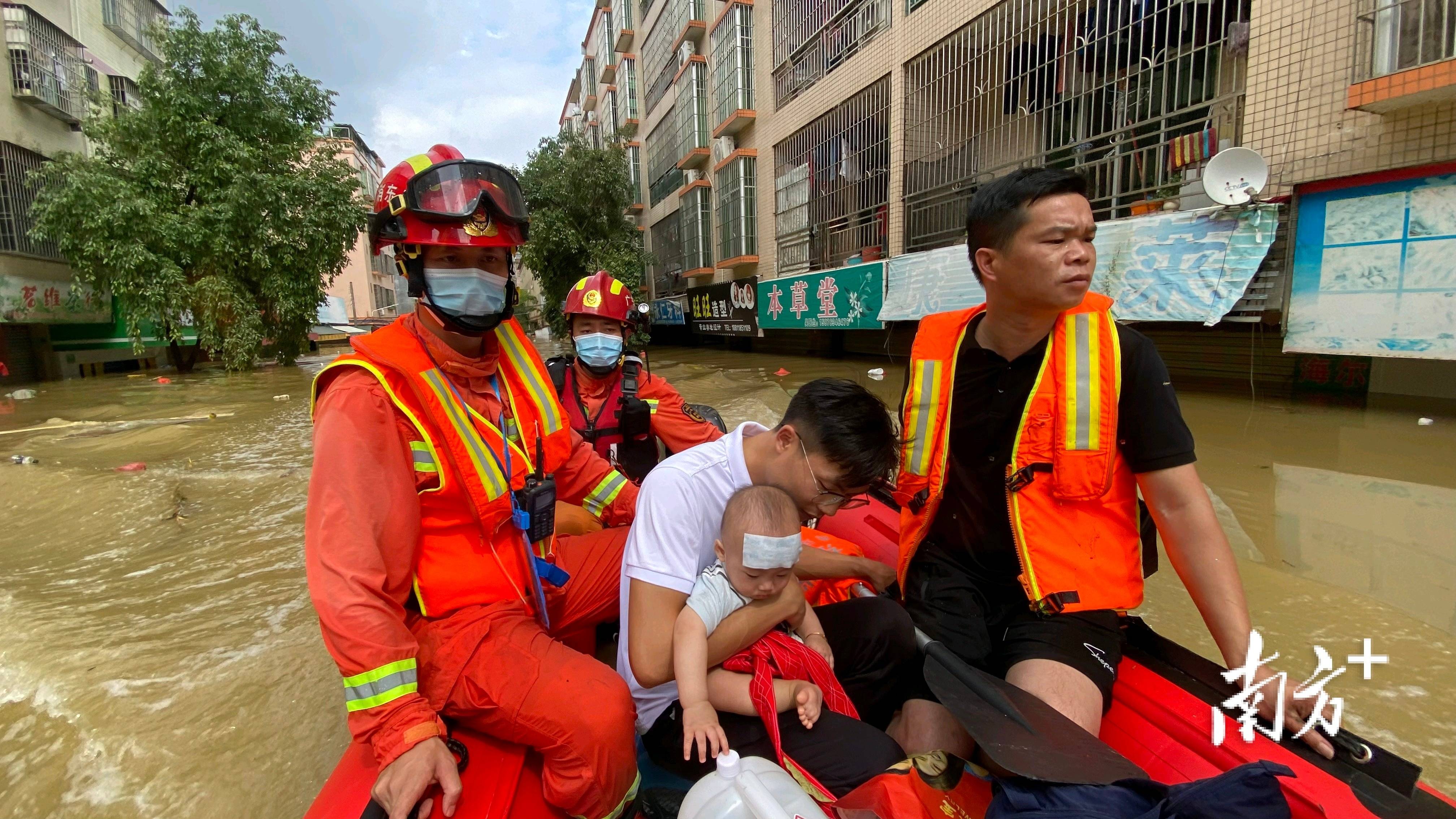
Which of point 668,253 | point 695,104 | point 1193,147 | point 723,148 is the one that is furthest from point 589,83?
point 1193,147

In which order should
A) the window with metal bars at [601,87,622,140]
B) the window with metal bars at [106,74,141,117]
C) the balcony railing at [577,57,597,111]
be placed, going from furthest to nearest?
the balcony railing at [577,57,597,111] → the window with metal bars at [601,87,622,140] → the window with metal bars at [106,74,141,117]

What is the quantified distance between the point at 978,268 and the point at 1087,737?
1.15 m

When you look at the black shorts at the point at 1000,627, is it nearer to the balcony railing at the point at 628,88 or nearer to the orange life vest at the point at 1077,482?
the orange life vest at the point at 1077,482

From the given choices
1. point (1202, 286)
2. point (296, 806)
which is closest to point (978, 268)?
point (296, 806)

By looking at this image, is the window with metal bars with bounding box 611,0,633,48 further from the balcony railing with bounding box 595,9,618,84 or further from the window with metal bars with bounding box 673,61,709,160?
the window with metal bars with bounding box 673,61,709,160

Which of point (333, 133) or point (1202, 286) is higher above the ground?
point (333, 133)

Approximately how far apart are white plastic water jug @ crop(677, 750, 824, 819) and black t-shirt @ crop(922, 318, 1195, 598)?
878mm

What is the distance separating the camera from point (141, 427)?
756 cm

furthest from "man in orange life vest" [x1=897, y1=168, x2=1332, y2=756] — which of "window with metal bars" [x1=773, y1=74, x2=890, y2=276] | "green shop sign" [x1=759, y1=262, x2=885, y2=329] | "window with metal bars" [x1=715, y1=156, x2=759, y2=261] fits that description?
"window with metal bars" [x1=715, y1=156, x2=759, y2=261]

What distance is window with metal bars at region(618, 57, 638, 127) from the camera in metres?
27.1

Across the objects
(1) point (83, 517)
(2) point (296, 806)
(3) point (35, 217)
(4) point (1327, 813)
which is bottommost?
(2) point (296, 806)

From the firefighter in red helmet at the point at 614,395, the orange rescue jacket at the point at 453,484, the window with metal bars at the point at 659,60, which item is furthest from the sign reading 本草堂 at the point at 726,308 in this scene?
the orange rescue jacket at the point at 453,484

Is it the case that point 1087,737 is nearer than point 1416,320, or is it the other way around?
point 1087,737

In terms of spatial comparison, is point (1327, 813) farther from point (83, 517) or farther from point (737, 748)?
point (83, 517)
